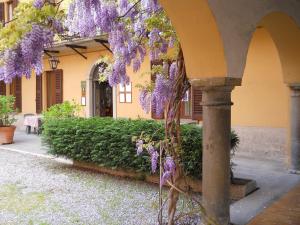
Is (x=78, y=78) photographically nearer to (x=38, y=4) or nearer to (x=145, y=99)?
(x=145, y=99)

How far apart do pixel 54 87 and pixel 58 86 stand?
0.41 m

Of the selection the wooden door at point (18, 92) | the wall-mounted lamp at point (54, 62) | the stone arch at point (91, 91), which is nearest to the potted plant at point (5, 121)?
the wall-mounted lamp at point (54, 62)

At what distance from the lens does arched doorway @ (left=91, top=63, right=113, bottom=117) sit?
13.8 metres

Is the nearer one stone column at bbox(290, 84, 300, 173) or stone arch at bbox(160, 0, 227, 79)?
stone arch at bbox(160, 0, 227, 79)

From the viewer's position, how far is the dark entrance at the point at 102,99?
1402cm

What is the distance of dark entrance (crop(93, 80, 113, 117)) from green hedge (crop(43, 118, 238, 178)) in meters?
5.07

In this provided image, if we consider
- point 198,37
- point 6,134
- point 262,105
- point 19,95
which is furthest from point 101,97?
point 198,37

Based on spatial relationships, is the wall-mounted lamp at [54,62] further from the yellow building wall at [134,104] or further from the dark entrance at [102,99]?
the yellow building wall at [134,104]

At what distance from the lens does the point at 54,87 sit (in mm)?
15281

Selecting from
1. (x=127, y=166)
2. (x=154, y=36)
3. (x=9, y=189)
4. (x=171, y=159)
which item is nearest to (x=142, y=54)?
(x=154, y=36)

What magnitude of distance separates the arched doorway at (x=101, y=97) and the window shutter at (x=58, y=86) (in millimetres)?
1609

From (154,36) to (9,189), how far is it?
398 cm

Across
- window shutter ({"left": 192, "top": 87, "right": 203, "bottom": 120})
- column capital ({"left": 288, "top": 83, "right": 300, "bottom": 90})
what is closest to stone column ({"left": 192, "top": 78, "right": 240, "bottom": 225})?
column capital ({"left": 288, "top": 83, "right": 300, "bottom": 90})

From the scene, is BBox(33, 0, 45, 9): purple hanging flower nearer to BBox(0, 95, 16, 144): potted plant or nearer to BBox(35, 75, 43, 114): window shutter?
BBox(0, 95, 16, 144): potted plant
